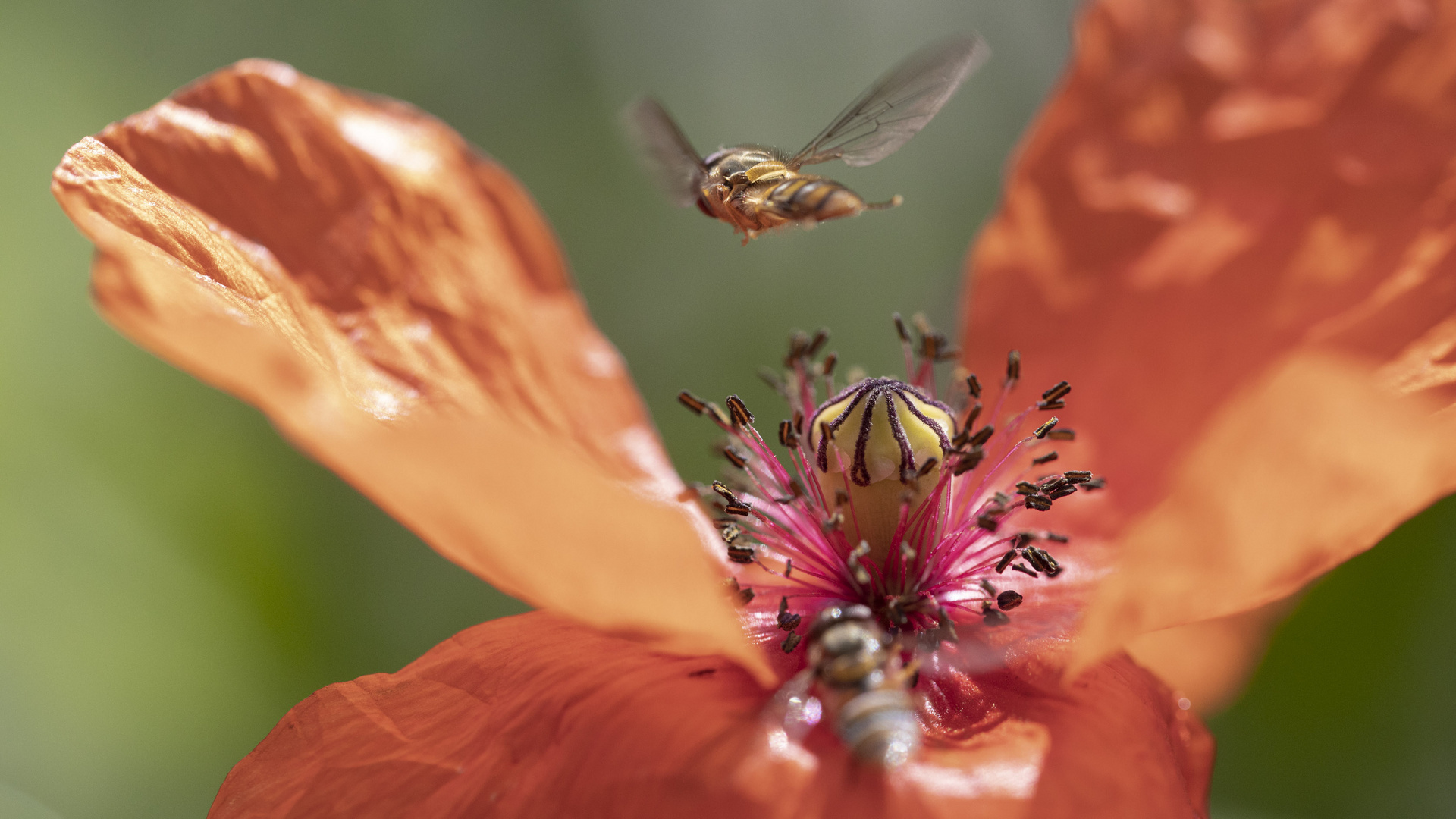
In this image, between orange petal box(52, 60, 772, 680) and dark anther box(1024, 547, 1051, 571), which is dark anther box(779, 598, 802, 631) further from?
dark anther box(1024, 547, 1051, 571)

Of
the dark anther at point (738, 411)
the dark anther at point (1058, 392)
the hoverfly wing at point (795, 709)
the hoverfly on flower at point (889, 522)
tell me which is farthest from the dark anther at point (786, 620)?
the dark anther at point (1058, 392)

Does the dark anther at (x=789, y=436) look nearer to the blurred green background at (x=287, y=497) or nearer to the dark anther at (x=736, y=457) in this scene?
the dark anther at (x=736, y=457)

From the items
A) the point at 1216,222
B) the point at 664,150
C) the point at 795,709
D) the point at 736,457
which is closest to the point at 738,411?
the point at 736,457

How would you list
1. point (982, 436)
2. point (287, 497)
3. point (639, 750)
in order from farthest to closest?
1. point (287, 497)
2. point (982, 436)
3. point (639, 750)

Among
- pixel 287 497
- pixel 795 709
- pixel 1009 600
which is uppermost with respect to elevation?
pixel 287 497

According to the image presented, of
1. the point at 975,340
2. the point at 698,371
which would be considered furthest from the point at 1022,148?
the point at 698,371

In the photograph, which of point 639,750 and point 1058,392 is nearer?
point 639,750

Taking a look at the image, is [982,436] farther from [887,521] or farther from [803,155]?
[803,155]

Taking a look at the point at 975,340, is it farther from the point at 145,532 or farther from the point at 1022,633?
the point at 145,532
